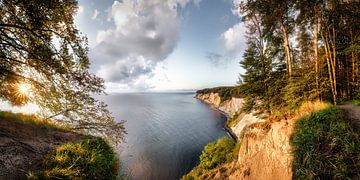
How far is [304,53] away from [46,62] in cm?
1926

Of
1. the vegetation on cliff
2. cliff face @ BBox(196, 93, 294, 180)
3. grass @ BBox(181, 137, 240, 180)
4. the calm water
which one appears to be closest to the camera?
the vegetation on cliff

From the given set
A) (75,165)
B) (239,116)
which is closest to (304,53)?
(75,165)

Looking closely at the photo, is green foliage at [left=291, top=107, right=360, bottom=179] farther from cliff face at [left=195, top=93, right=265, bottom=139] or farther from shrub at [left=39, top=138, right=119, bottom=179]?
cliff face at [left=195, top=93, right=265, bottom=139]

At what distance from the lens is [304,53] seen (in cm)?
1450

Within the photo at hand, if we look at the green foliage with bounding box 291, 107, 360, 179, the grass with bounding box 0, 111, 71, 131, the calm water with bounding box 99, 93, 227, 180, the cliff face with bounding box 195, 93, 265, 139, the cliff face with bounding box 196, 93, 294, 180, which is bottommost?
the calm water with bounding box 99, 93, 227, 180

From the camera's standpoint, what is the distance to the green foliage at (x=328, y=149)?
4203 mm

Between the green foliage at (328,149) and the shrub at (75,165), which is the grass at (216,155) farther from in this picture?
the shrub at (75,165)

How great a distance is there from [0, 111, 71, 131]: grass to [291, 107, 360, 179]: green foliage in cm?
980

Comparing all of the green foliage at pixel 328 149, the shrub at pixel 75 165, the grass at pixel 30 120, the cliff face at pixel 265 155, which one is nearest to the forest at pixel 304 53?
the cliff face at pixel 265 155

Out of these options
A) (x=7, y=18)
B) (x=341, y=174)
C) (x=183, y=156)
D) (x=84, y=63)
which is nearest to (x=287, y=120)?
(x=341, y=174)

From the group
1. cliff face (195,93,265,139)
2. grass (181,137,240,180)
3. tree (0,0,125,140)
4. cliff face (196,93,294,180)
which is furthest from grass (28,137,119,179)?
cliff face (195,93,265,139)

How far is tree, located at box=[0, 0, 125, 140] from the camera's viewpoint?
5.39m

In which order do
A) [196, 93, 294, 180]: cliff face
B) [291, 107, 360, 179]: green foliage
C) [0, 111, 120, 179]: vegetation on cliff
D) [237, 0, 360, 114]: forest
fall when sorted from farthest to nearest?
[237, 0, 360, 114]: forest
[196, 93, 294, 180]: cliff face
[291, 107, 360, 179]: green foliage
[0, 111, 120, 179]: vegetation on cliff

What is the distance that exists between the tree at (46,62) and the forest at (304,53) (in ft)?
45.1
